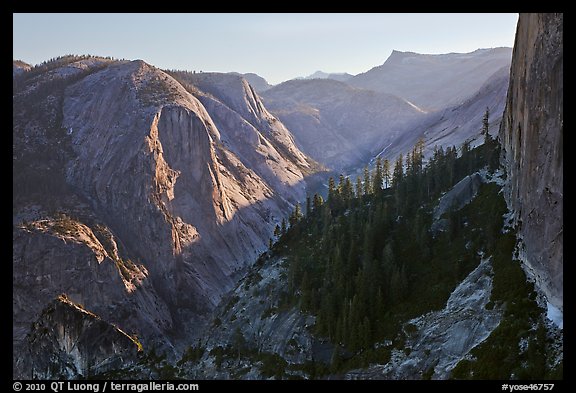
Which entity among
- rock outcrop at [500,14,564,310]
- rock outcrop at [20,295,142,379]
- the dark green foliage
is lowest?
rock outcrop at [20,295,142,379]

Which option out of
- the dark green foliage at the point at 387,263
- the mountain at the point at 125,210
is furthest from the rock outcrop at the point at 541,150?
the mountain at the point at 125,210

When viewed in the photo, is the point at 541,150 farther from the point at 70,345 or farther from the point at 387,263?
the point at 70,345

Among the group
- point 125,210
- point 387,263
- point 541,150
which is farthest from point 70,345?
point 541,150

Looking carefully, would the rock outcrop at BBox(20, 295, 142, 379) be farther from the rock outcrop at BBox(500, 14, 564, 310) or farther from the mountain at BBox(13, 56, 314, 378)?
the rock outcrop at BBox(500, 14, 564, 310)

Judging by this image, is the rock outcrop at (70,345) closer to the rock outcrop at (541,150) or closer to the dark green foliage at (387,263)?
the dark green foliage at (387,263)

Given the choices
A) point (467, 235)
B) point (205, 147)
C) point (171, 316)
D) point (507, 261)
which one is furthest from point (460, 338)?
point (205, 147)

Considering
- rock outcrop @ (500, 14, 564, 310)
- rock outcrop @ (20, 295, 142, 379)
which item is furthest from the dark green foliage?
rock outcrop @ (20, 295, 142, 379)
